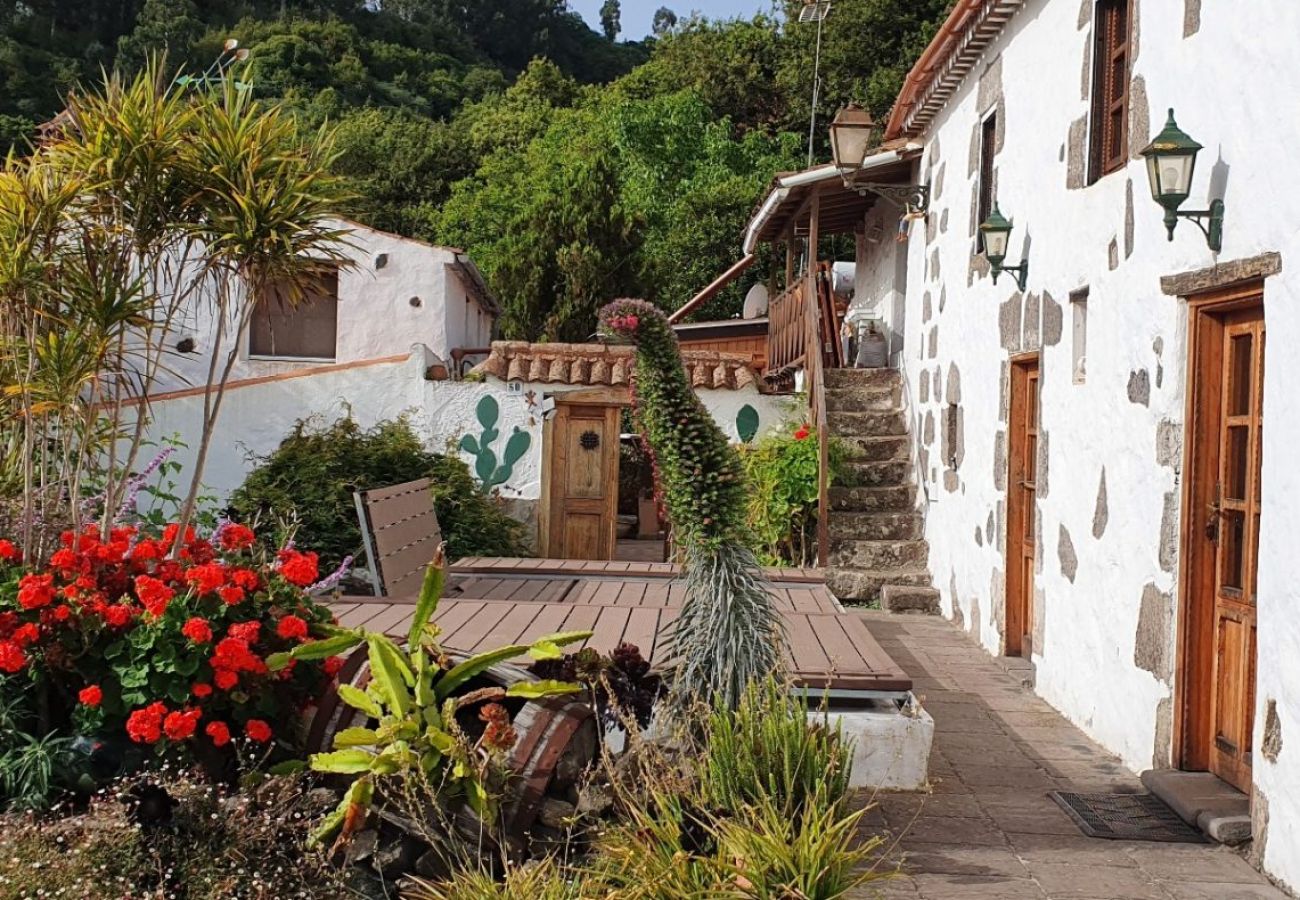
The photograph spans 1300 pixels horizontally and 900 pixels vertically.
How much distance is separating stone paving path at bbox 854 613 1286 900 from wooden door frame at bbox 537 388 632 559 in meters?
5.98

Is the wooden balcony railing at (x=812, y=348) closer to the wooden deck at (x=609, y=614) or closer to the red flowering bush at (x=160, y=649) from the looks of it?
the wooden deck at (x=609, y=614)

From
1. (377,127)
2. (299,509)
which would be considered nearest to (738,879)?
(299,509)

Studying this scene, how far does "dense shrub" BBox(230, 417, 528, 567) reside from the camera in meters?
10.1

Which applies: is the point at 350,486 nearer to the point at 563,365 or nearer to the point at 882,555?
the point at 563,365

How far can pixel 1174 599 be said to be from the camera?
509cm

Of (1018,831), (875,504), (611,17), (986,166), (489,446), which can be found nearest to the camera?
(1018,831)

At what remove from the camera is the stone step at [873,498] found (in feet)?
36.7

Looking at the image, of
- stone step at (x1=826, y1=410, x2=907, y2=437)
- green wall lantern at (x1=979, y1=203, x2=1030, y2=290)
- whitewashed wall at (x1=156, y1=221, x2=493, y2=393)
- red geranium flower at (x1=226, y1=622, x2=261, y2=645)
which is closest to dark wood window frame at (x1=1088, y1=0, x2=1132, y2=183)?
green wall lantern at (x1=979, y1=203, x2=1030, y2=290)

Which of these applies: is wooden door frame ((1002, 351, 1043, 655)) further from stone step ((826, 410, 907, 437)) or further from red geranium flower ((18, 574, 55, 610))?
red geranium flower ((18, 574, 55, 610))

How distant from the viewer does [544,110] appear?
120 feet

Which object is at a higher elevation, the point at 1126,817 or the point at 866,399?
the point at 866,399

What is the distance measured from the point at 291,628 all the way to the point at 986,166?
22.6 feet

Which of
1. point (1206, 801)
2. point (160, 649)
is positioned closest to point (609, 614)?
point (160, 649)

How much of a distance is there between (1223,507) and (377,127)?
33.7 meters
